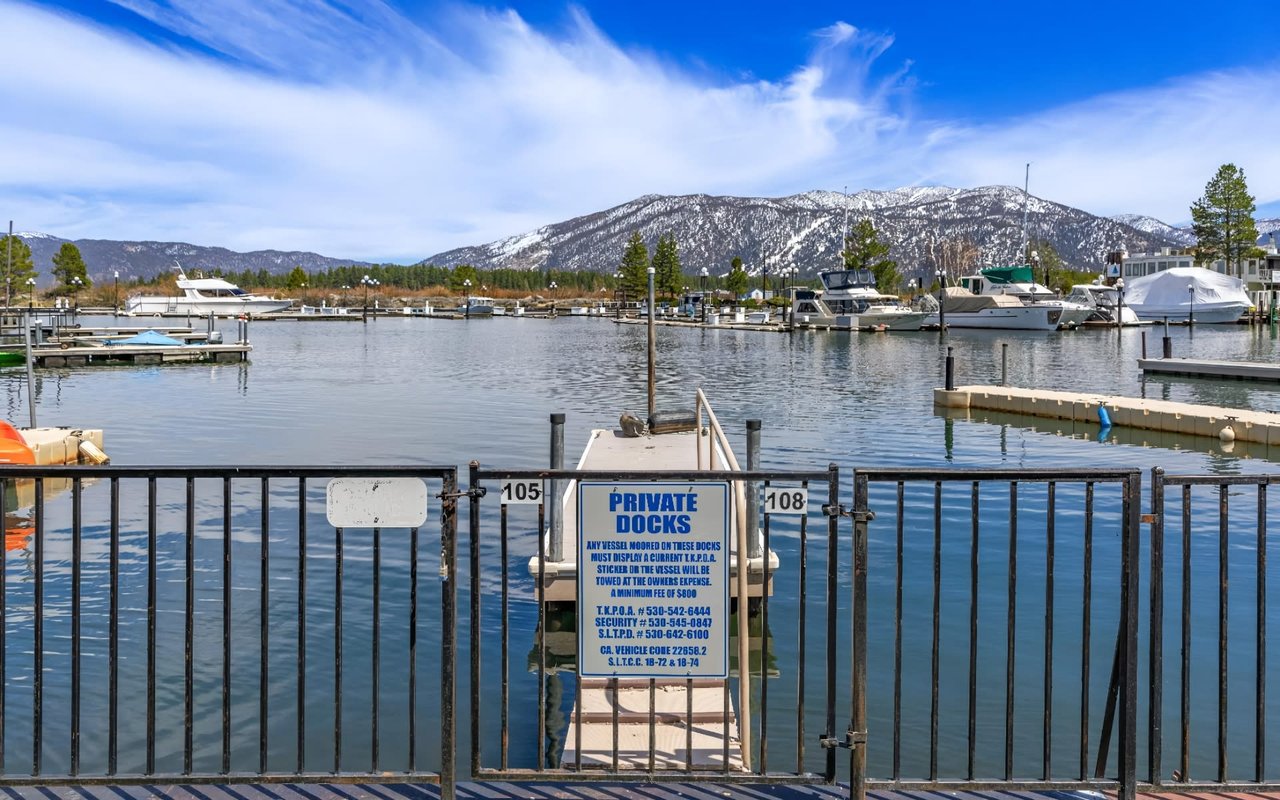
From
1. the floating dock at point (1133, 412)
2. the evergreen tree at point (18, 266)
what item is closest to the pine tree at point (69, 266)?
the evergreen tree at point (18, 266)

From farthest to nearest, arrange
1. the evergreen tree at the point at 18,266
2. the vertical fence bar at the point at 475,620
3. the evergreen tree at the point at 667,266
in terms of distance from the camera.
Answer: the evergreen tree at the point at 667,266 → the evergreen tree at the point at 18,266 → the vertical fence bar at the point at 475,620

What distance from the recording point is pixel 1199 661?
37.5ft

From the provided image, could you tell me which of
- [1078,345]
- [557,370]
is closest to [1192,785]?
[557,370]

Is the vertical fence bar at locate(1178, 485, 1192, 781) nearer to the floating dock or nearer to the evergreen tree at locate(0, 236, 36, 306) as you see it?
the floating dock

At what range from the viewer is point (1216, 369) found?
4838 cm

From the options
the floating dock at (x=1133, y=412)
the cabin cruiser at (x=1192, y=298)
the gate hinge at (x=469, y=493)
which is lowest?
the floating dock at (x=1133, y=412)

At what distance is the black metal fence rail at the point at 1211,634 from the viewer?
498 centimetres

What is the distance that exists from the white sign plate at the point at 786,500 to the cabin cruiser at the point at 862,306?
11405 centimetres

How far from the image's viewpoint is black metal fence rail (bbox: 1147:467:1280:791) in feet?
16.3

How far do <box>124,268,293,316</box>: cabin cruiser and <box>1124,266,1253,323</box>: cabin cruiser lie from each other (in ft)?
418

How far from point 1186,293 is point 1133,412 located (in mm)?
116848

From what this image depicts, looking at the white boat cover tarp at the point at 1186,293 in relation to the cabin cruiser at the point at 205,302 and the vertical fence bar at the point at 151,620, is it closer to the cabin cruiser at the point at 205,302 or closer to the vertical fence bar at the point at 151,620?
the cabin cruiser at the point at 205,302

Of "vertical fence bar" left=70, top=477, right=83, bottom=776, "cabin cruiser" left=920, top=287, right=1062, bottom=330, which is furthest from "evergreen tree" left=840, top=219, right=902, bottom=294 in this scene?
"vertical fence bar" left=70, top=477, right=83, bottom=776

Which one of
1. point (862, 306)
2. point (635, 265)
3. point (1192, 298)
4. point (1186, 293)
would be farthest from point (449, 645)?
point (635, 265)
